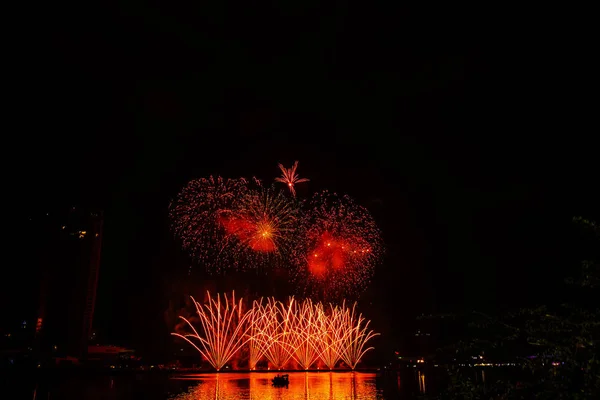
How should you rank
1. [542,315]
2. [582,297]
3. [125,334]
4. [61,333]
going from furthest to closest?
[125,334] < [61,333] < [582,297] < [542,315]

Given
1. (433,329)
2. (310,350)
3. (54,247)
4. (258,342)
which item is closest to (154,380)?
(54,247)

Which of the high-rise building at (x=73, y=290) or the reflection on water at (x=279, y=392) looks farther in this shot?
the high-rise building at (x=73, y=290)

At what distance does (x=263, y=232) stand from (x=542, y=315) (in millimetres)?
27552

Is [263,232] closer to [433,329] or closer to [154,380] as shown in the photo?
[154,380]

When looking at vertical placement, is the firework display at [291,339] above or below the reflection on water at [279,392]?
above

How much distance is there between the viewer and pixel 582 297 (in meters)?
17.8

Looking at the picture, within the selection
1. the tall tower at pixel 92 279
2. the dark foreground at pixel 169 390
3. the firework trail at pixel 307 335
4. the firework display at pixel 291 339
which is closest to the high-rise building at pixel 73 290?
the tall tower at pixel 92 279

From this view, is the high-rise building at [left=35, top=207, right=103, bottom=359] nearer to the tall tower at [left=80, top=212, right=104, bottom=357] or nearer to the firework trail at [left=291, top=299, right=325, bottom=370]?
the tall tower at [left=80, top=212, right=104, bottom=357]

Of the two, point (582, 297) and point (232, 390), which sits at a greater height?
point (582, 297)

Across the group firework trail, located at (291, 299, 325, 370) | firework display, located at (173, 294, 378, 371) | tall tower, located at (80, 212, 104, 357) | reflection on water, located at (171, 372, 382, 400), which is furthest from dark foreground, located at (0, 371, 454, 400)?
firework display, located at (173, 294, 378, 371)

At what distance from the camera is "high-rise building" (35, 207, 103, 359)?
32781mm

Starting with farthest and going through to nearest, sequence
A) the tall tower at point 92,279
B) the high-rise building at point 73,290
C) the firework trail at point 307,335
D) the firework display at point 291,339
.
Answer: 1. the firework display at point 291,339
2. the firework trail at point 307,335
3. the tall tower at point 92,279
4. the high-rise building at point 73,290

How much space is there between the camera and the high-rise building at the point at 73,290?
108 ft

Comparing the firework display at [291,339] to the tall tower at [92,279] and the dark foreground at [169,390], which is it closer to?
the tall tower at [92,279]
